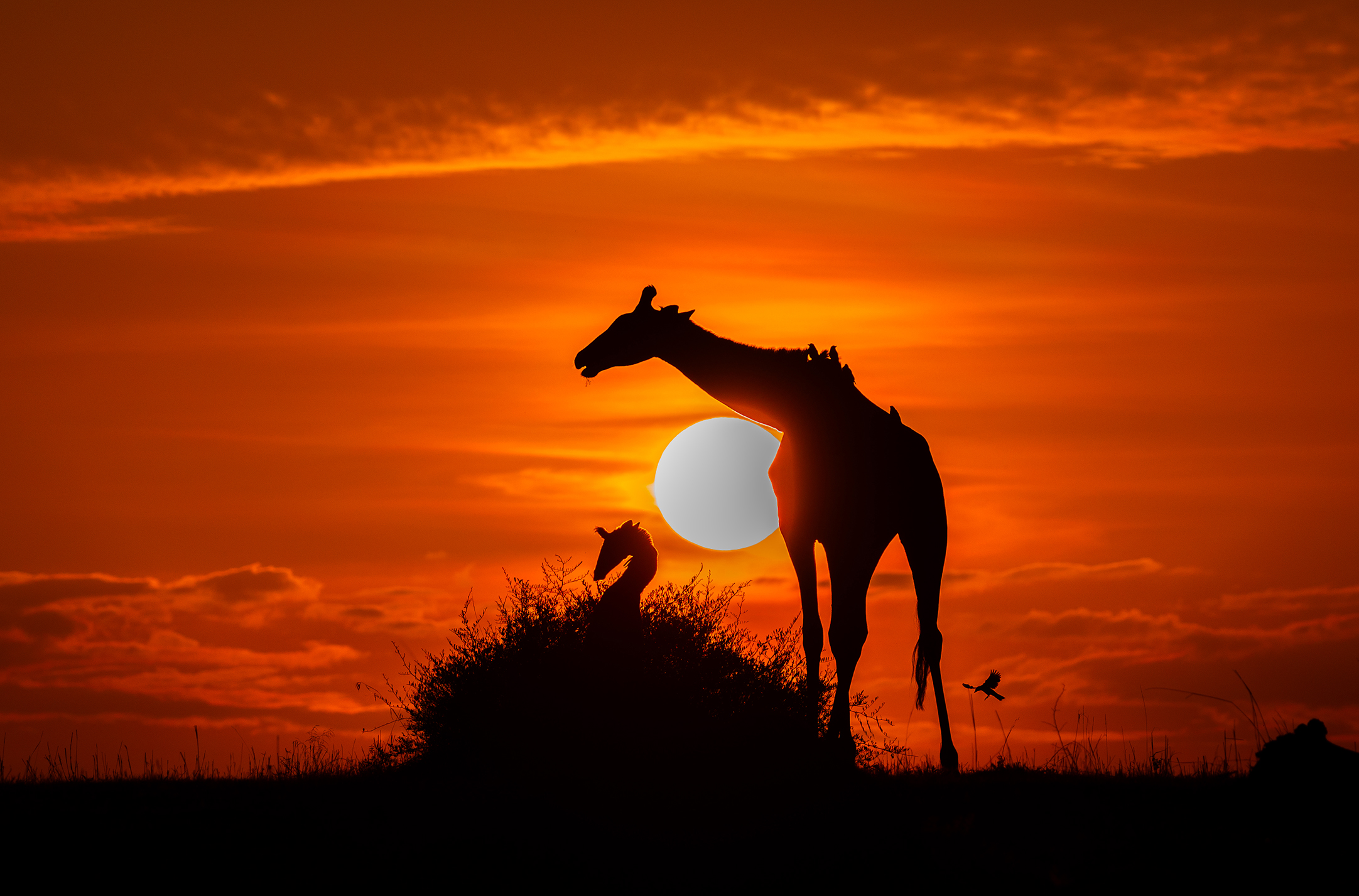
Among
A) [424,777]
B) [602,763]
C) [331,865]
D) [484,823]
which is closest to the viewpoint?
[331,865]

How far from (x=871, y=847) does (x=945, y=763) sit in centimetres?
454

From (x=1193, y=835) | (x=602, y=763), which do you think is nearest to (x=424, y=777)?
(x=602, y=763)

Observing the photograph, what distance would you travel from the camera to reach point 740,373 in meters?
14.9

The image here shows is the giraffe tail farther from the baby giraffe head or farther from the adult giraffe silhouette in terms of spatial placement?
the baby giraffe head

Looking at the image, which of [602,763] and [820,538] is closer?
[602,763]

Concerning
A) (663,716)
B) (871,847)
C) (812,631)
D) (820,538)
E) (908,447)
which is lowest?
(871,847)

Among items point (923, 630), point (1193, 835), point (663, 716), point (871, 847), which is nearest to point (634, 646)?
point (663, 716)

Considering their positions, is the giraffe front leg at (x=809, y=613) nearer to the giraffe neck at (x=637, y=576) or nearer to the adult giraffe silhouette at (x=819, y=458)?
the adult giraffe silhouette at (x=819, y=458)

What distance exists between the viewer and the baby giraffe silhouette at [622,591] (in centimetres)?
1300

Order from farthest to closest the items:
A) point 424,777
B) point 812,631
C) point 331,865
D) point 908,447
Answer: point 908,447
point 812,631
point 424,777
point 331,865

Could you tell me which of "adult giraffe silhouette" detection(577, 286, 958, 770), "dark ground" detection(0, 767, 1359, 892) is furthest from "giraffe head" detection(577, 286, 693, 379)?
"dark ground" detection(0, 767, 1359, 892)

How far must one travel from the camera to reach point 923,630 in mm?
15766

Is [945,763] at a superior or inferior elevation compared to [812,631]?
inferior

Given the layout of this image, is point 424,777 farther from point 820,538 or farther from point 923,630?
point 923,630
